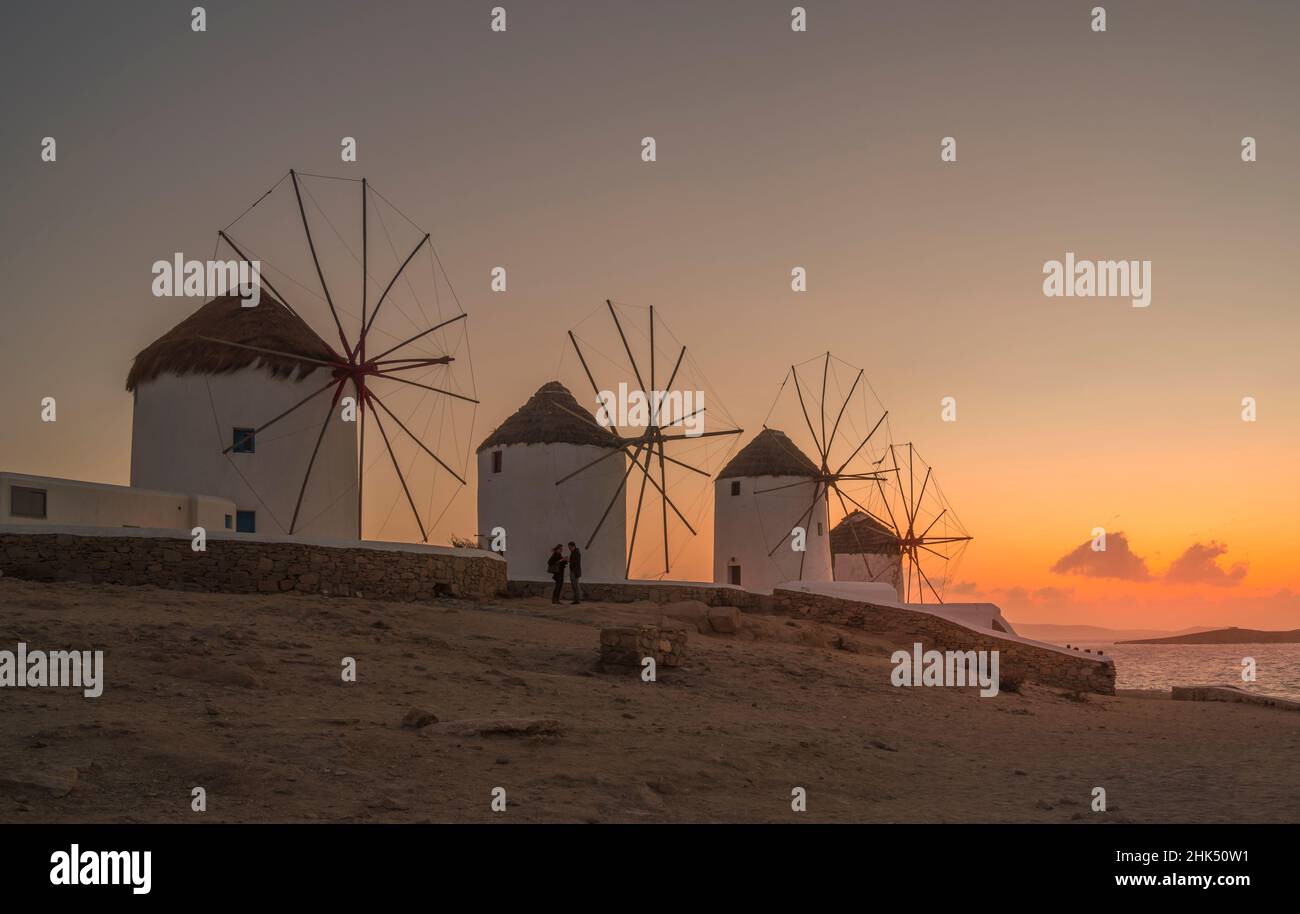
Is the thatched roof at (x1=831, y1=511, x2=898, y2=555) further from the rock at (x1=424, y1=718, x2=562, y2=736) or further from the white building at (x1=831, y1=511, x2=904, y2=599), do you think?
the rock at (x1=424, y1=718, x2=562, y2=736)

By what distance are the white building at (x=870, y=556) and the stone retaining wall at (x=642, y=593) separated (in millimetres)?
22377

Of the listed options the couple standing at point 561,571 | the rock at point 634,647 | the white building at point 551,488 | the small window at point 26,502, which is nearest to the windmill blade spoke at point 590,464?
the white building at point 551,488

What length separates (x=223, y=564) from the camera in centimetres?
1756

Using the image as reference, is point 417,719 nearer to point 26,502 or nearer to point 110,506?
point 26,502

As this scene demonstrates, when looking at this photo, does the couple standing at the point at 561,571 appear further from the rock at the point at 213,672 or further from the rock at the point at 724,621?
the rock at the point at 213,672

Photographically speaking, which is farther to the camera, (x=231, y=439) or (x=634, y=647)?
(x=231, y=439)

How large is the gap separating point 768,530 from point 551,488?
9157 mm

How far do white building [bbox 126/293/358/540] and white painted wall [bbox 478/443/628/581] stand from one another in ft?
25.5

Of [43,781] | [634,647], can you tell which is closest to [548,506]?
[634,647]

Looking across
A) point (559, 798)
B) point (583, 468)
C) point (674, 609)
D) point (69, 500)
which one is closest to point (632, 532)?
point (583, 468)

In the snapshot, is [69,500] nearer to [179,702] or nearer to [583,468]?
[179,702]

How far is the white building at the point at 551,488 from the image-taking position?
31.0 metres

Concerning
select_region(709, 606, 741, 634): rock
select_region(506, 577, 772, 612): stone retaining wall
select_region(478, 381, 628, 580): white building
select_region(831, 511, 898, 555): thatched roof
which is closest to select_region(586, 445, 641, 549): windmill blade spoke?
select_region(478, 381, 628, 580): white building
